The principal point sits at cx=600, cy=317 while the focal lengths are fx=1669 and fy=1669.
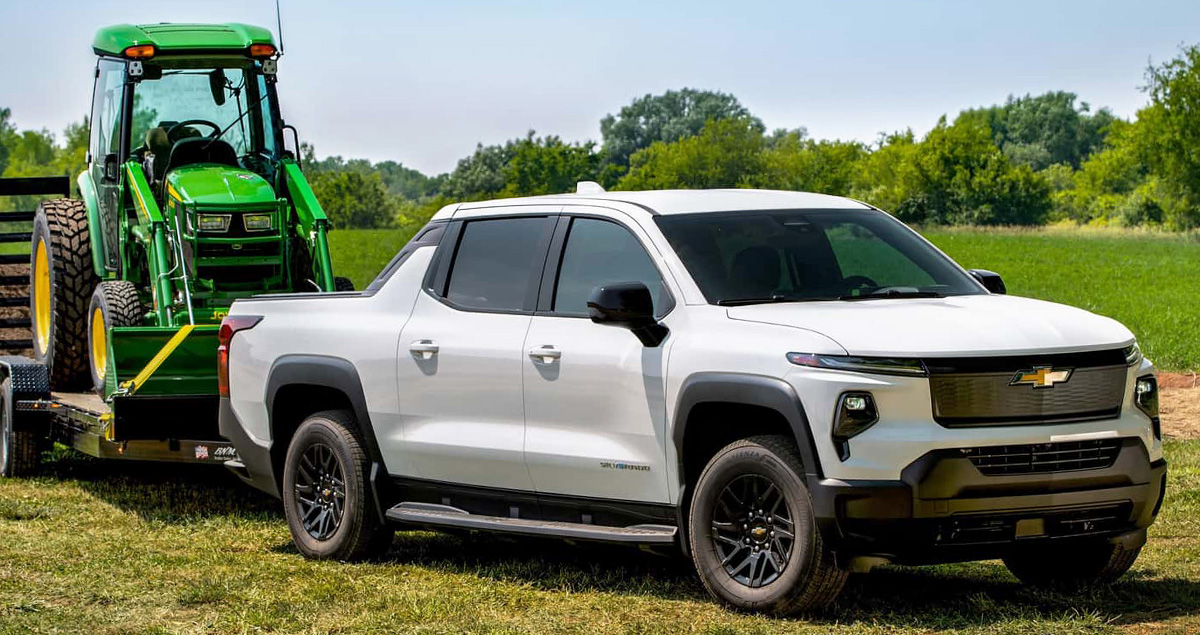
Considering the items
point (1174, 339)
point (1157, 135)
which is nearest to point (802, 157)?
point (1157, 135)

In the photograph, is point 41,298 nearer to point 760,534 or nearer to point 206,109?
point 206,109

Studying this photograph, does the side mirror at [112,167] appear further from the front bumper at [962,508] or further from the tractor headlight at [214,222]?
the front bumper at [962,508]

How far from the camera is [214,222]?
1240cm

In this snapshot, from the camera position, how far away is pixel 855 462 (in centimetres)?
651

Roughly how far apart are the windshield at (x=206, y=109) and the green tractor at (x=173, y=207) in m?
0.01

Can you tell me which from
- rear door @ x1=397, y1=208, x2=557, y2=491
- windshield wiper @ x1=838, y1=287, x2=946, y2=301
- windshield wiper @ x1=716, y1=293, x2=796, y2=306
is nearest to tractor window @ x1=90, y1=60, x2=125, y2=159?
rear door @ x1=397, y1=208, x2=557, y2=491

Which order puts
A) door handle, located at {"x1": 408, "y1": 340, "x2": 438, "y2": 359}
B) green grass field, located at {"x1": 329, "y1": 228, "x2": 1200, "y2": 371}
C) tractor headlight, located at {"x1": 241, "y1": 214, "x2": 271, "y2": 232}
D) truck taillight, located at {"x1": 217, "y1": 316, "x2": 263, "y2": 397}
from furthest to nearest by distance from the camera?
1. green grass field, located at {"x1": 329, "y1": 228, "x2": 1200, "y2": 371}
2. tractor headlight, located at {"x1": 241, "y1": 214, "x2": 271, "y2": 232}
3. truck taillight, located at {"x1": 217, "y1": 316, "x2": 263, "y2": 397}
4. door handle, located at {"x1": 408, "y1": 340, "x2": 438, "y2": 359}

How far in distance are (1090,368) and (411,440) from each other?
342cm

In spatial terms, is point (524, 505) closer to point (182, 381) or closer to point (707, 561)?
point (707, 561)

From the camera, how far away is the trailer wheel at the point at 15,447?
12.6 meters

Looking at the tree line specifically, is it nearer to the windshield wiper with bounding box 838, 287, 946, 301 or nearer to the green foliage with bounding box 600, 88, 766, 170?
the green foliage with bounding box 600, 88, 766, 170

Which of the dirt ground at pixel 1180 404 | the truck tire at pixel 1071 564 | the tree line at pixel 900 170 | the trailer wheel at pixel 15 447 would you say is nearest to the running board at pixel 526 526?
the truck tire at pixel 1071 564

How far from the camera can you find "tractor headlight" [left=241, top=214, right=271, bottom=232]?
41.3 ft

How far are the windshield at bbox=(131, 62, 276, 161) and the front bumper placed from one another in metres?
8.09
